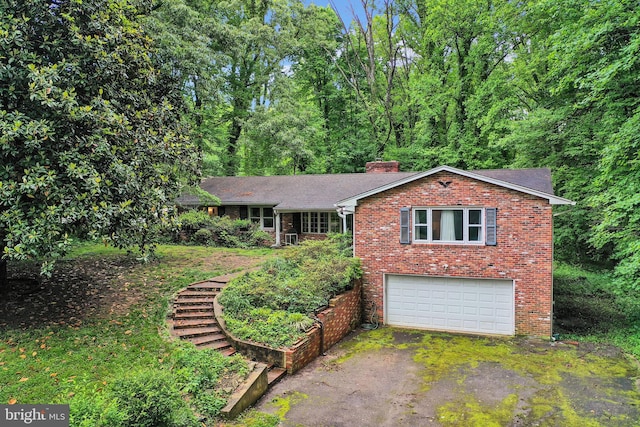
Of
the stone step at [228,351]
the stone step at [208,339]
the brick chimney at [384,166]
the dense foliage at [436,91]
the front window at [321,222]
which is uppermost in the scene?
the dense foliage at [436,91]

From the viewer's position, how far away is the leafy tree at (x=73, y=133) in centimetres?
707

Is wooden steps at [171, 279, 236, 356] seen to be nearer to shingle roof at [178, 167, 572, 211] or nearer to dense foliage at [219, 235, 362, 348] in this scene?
dense foliage at [219, 235, 362, 348]

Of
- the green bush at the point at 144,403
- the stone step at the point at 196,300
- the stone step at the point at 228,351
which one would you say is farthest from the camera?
the stone step at the point at 196,300

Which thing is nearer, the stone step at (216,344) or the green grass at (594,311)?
the stone step at (216,344)

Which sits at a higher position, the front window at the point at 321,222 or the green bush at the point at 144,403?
the front window at the point at 321,222

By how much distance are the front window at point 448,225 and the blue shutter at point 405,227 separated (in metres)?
0.23

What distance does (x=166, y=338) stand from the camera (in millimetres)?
8805

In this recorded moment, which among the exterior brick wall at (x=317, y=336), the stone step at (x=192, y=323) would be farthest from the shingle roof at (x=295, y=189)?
the stone step at (x=192, y=323)

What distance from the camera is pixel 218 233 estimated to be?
798 inches

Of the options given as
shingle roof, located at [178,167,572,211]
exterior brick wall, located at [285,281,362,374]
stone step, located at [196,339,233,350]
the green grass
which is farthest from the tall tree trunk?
the green grass

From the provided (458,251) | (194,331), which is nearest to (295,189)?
(458,251)

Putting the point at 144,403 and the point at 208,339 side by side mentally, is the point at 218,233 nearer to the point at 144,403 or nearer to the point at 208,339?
the point at 208,339

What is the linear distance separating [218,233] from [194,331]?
451 inches

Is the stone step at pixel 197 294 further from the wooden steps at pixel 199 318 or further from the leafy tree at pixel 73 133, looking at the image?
the leafy tree at pixel 73 133
